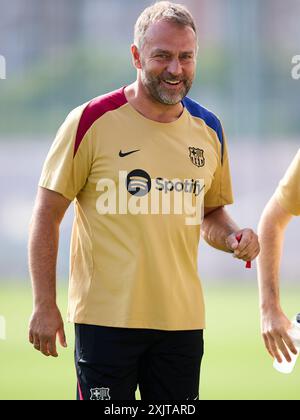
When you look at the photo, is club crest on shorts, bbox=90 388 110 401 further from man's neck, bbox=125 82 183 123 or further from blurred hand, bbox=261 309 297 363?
man's neck, bbox=125 82 183 123

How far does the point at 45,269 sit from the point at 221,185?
2.05 ft

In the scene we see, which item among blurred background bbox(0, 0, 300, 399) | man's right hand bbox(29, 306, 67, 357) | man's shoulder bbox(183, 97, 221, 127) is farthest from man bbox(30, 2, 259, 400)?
blurred background bbox(0, 0, 300, 399)

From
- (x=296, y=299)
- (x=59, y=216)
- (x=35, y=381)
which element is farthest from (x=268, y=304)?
(x=296, y=299)

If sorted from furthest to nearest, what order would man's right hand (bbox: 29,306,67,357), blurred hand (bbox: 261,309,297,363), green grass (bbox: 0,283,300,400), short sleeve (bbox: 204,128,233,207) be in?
green grass (bbox: 0,283,300,400)
short sleeve (bbox: 204,128,233,207)
blurred hand (bbox: 261,309,297,363)
man's right hand (bbox: 29,306,67,357)

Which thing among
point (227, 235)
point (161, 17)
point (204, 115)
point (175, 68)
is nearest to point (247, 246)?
point (227, 235)

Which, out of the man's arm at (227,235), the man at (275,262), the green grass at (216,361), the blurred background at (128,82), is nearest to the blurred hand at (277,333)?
the man at (275,262)

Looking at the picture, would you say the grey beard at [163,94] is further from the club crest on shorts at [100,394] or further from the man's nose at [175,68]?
the club crest on shorts at [100,394]

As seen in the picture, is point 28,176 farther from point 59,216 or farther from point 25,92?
point 59,216

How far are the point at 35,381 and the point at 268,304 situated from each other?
2.71 m

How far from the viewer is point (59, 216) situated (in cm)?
290

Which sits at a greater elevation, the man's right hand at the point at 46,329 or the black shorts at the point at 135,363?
the man's right hand at the point at 46,329

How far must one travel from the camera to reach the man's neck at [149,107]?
2977mm

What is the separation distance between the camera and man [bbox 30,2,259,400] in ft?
9.36

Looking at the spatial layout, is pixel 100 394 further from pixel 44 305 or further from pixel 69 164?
pixel 69 164
